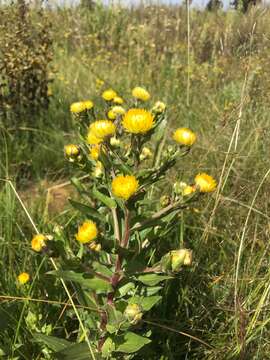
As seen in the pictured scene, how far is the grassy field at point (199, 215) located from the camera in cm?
148

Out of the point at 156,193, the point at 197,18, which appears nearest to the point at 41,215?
the point at 156,193

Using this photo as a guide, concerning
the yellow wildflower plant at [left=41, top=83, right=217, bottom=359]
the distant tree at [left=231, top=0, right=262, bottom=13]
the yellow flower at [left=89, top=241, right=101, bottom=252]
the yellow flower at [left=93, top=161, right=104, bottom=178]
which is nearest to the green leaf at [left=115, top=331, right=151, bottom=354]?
the yellow wildflower plant at [left=41, top=83, right=217, bottom=359]

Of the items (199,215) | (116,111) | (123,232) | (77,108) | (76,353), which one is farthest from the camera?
(199,215)

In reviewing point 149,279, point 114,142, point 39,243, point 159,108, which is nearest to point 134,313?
point 149,279

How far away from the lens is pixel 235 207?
6.69 ft

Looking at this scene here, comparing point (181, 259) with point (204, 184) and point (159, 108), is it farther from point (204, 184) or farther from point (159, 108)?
point (159, 108)

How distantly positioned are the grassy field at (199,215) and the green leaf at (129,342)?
193mm

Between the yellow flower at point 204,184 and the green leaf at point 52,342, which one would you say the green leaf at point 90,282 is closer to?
the green leaf at point 52,342

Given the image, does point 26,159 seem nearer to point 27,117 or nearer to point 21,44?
point 27,117

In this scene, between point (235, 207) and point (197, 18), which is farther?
point (197, 18)

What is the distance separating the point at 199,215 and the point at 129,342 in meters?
0.99

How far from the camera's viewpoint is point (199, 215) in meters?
2.14

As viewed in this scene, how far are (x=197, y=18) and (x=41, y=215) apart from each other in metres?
3.83

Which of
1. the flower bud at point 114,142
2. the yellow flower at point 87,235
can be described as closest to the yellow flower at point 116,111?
the flower bud at point 114,142
